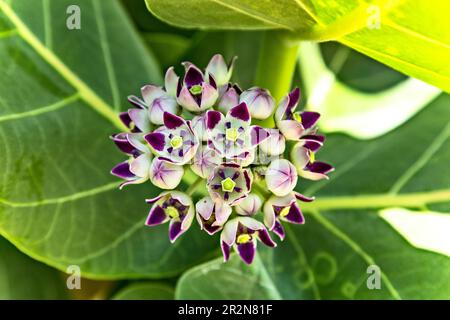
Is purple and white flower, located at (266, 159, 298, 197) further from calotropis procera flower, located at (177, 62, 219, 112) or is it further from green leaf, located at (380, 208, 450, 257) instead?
green leaf, located at (380, 208, 450, 257)

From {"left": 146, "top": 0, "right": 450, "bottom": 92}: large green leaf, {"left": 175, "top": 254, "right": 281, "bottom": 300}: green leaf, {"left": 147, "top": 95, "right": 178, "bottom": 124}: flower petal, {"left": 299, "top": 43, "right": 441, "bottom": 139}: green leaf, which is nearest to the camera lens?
{"left": 146, "top": 0, "right": 450, "bottom": 92}: large green leaf

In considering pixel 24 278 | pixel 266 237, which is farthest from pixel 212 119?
pixel 24 278

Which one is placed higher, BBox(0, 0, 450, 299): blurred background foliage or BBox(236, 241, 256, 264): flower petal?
BBox(0, 0, 450, 299): blurred background foliage

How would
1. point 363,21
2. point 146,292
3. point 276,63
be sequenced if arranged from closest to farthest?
point 363,21 → point 276,63 → point 146,292

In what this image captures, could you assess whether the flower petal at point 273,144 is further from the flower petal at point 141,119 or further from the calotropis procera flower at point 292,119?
the flower petal at point 141,119

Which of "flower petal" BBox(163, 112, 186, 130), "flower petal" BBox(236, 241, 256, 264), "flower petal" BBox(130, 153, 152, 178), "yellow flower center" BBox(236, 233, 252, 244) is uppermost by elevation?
"flower petal" BBox(163, 112, 186, 130)

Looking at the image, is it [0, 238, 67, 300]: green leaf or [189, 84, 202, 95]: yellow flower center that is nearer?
[189, 84, 202, 95]: yellow flower center

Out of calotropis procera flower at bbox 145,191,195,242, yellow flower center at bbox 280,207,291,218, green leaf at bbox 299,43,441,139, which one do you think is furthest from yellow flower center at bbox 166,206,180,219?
green leaf at bbox 299,43,441,139

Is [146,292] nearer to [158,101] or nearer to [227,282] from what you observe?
[227,282]
